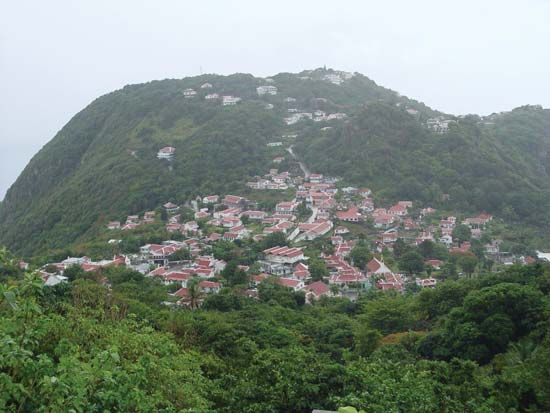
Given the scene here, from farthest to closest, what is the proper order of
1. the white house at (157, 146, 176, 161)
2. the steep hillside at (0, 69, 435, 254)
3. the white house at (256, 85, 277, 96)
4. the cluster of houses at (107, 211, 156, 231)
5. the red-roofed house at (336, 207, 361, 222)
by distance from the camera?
the white house at (256, 85, 277, 96), the white house at (157, 146, 176, 161), the steep hillside at (0, 69, 435, 254), the cluster of houses at (107, 211, 156, 231), the red-roofed house at (336, 207, 361, 222)

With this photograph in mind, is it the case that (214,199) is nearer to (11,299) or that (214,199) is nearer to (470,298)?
(470,298)

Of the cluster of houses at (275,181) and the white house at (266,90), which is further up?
the white house at (266,90)

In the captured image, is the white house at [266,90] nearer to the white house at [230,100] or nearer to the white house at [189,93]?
the white house at [230,100]

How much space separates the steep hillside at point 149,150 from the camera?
136ft

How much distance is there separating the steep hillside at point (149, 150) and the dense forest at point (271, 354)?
75.8ft

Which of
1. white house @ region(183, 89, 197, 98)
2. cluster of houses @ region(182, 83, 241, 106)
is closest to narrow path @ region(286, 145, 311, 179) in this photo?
cluster of houses @ region(182, 83, 241, 106)

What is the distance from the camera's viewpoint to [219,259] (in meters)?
28.1

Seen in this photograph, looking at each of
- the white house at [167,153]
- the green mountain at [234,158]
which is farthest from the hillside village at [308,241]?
the white house at [167,153]

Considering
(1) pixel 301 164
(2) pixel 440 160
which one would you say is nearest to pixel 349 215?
(2) pixel 440 160

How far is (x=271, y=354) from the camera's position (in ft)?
27.0

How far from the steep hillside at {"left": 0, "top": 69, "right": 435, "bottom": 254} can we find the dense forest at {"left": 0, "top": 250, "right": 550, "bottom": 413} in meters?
23.1

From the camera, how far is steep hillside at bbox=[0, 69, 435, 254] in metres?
41.4

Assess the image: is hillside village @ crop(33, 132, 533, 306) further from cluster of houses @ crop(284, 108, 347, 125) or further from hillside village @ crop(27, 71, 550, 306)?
cluster of houses @ crop(284, 108, 347, 125)

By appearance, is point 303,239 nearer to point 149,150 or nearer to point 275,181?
point 275,181
